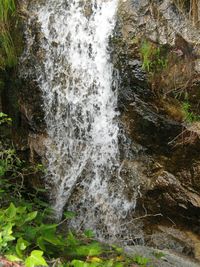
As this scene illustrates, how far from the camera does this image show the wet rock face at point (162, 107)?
4.57 metres

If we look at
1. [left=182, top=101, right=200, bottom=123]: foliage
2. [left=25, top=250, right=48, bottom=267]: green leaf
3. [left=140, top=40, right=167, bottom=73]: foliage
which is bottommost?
[left=25, top=250, right=48, bottom=267]: green leaf

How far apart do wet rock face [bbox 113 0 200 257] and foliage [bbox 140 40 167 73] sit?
12mm

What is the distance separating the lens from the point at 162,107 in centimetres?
472

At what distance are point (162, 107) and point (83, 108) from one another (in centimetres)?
Answer: 111

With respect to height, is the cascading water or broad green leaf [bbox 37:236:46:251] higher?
the cascading water

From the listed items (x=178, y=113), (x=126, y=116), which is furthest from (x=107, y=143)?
(x=178, y=113)

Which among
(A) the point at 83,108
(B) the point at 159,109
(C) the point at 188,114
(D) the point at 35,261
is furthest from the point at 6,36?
(D) the point at 35,261

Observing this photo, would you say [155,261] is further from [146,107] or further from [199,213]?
[146,107]

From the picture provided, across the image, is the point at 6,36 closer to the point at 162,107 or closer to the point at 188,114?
the point at 162,107

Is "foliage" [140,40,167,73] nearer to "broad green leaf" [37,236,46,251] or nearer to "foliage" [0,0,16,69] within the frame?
"foliage" [0,0,16,69]

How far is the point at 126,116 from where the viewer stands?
16.4ft

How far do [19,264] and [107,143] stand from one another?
11.4 feet

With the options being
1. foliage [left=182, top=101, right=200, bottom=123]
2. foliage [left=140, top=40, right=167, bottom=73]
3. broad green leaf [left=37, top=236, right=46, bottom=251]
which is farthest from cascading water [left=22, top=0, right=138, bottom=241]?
broad green leaf [left=37, top=236, right=46, bottom=251]

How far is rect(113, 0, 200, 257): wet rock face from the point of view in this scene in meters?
4.57
